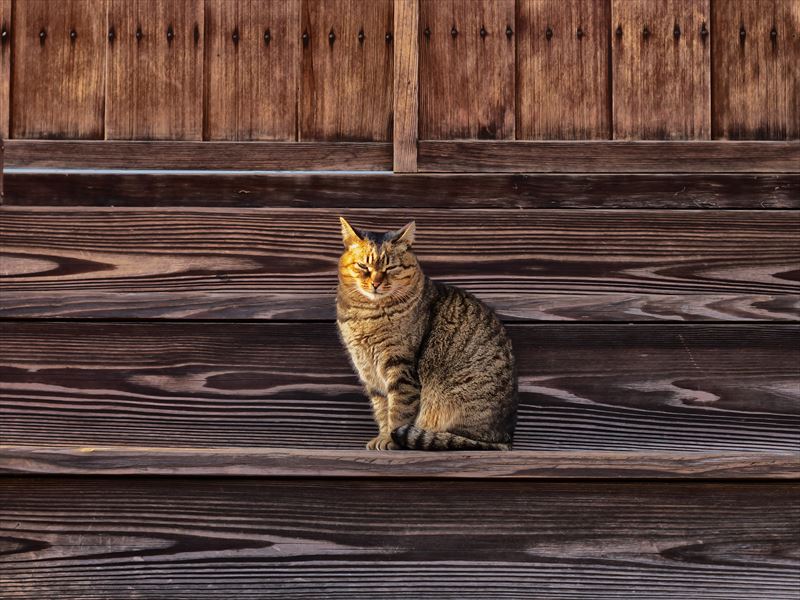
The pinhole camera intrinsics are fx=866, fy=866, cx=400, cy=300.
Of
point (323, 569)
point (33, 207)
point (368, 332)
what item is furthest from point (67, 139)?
point (323, 569)

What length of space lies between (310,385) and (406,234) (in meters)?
0.50

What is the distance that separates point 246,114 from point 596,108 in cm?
99

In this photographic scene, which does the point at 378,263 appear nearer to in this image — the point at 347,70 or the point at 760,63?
the point at 347,70

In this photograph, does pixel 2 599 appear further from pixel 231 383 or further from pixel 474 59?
pixel 474 59

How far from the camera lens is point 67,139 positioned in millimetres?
2445

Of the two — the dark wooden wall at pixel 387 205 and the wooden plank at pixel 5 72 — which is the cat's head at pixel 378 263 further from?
the wooden plank at pixel 5 72

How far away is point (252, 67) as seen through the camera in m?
2.45

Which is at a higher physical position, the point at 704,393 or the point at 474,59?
the point at 474,59

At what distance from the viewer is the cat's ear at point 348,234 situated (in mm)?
2315

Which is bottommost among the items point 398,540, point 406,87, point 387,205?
point 398,540

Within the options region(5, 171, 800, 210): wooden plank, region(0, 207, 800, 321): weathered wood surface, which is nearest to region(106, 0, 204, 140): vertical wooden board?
region(5, 171, 800, 210): wooden plank

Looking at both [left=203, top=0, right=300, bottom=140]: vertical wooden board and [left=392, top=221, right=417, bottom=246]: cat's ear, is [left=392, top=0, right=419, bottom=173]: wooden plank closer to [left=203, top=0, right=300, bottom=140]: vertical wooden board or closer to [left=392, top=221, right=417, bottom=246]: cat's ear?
[left=392, top=221, right=417, bottom=246]: cat's ear

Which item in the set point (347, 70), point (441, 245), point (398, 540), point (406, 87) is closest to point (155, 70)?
point (347, 70)

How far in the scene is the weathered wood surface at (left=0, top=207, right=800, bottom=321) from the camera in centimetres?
241
